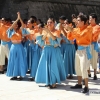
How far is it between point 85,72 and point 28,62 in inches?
90.5

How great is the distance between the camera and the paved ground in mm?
5004

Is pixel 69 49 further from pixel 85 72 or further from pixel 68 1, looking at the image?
pixel 68 1

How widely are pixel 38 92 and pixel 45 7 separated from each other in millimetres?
9831

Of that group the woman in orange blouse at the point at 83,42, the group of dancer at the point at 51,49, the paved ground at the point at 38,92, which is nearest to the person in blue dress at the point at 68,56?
the group of dancer at the point at 51,49

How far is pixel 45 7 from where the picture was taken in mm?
14586

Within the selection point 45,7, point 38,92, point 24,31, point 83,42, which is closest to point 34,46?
point 24,31

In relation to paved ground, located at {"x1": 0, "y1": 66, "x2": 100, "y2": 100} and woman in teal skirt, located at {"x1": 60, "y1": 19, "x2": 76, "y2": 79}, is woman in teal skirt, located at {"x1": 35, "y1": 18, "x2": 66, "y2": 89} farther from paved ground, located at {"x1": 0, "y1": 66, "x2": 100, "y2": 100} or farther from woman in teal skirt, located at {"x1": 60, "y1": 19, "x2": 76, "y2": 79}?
woman in teal skirt, located at {"x1": 60, "y1": 19, "x2": 76, "y2": 79}

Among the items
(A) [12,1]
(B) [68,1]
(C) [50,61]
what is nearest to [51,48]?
(C) [50,61]

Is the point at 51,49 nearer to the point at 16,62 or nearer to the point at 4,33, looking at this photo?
the point at 16,62

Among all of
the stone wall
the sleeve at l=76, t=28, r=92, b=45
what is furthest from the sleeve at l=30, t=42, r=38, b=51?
the stone wall

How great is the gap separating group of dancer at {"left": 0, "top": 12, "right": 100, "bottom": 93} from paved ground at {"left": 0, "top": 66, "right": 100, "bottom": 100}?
19 centimetres

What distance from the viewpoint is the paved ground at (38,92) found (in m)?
5.00

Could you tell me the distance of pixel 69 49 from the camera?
22.5ft

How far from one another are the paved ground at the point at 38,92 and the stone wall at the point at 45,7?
7652 millimetres
